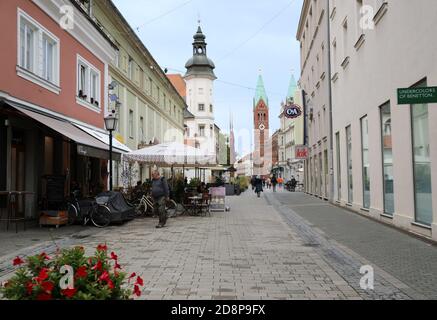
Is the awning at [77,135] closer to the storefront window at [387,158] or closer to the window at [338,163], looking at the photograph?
the storefront window at [387,158]

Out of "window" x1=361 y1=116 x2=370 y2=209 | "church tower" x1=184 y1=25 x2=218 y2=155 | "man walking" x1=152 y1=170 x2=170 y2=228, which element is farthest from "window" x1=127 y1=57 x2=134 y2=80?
"church tower" x1=184 y1=25 x2=218 y2=155

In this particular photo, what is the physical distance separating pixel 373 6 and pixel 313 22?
51.4 feet

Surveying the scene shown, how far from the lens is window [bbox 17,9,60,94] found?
12445mm

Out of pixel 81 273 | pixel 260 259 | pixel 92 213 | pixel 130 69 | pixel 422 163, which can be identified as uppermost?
pixel 130 69

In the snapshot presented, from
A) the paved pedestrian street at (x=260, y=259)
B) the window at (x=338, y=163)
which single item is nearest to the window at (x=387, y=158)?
the paved pedestrian street at (x=260, y=259)

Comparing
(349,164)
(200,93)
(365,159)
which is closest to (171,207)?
(349,164)

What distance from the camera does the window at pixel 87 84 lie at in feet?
55.8

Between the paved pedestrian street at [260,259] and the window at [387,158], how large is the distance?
0.79m

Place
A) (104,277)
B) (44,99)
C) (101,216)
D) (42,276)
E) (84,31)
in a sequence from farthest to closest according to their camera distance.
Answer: (84,31) → (44,99) → (101,216) → (104,277) → (42,276)

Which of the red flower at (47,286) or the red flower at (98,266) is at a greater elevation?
the red flower at (98,266)

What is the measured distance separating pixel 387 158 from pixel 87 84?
1125 cm

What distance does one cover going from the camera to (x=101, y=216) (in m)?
13.3

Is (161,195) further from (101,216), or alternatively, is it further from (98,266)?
(98,266)
